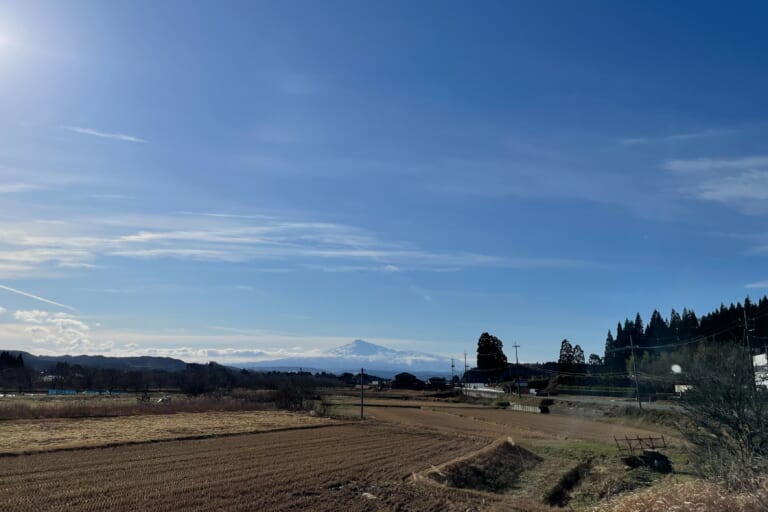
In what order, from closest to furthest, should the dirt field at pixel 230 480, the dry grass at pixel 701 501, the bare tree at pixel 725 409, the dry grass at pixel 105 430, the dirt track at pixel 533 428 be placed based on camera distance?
the dry grass at pixel 701 501, the dirt field at pixel 230 480, the bare tree at pixel 725 409, the dry grass at pixel 105 430, the dirt track at pixel 533 428

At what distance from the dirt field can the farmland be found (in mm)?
48

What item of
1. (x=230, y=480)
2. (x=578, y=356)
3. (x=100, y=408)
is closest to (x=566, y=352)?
(x=578, y=356)

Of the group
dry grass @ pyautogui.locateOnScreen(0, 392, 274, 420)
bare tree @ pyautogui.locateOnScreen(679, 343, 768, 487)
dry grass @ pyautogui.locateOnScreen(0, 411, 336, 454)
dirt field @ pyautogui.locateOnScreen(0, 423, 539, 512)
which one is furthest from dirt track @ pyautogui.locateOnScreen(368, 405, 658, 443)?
dry grass @ pyautogui.locateOnScreen(0, 392, 274, 420)

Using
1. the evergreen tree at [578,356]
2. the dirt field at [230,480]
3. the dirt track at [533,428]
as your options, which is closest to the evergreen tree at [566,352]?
the evergreen tree at [578,356]

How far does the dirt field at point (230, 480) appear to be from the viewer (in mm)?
19375

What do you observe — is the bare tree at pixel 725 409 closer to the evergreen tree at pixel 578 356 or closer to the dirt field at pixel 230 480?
the dirt field at pixel 230 480

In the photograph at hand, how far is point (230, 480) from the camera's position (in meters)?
23.0

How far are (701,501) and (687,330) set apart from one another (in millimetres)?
115531

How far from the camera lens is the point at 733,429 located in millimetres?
25047

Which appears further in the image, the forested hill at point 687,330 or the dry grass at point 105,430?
the forested hill at point 687,330

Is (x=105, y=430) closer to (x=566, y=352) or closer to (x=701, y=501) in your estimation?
(x=701, y=501)

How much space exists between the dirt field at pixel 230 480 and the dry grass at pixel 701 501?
7736 millimetres

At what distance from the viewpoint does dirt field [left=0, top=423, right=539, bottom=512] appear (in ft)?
63.6

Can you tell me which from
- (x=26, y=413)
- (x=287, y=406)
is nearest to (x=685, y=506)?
(x=26, y=413)
